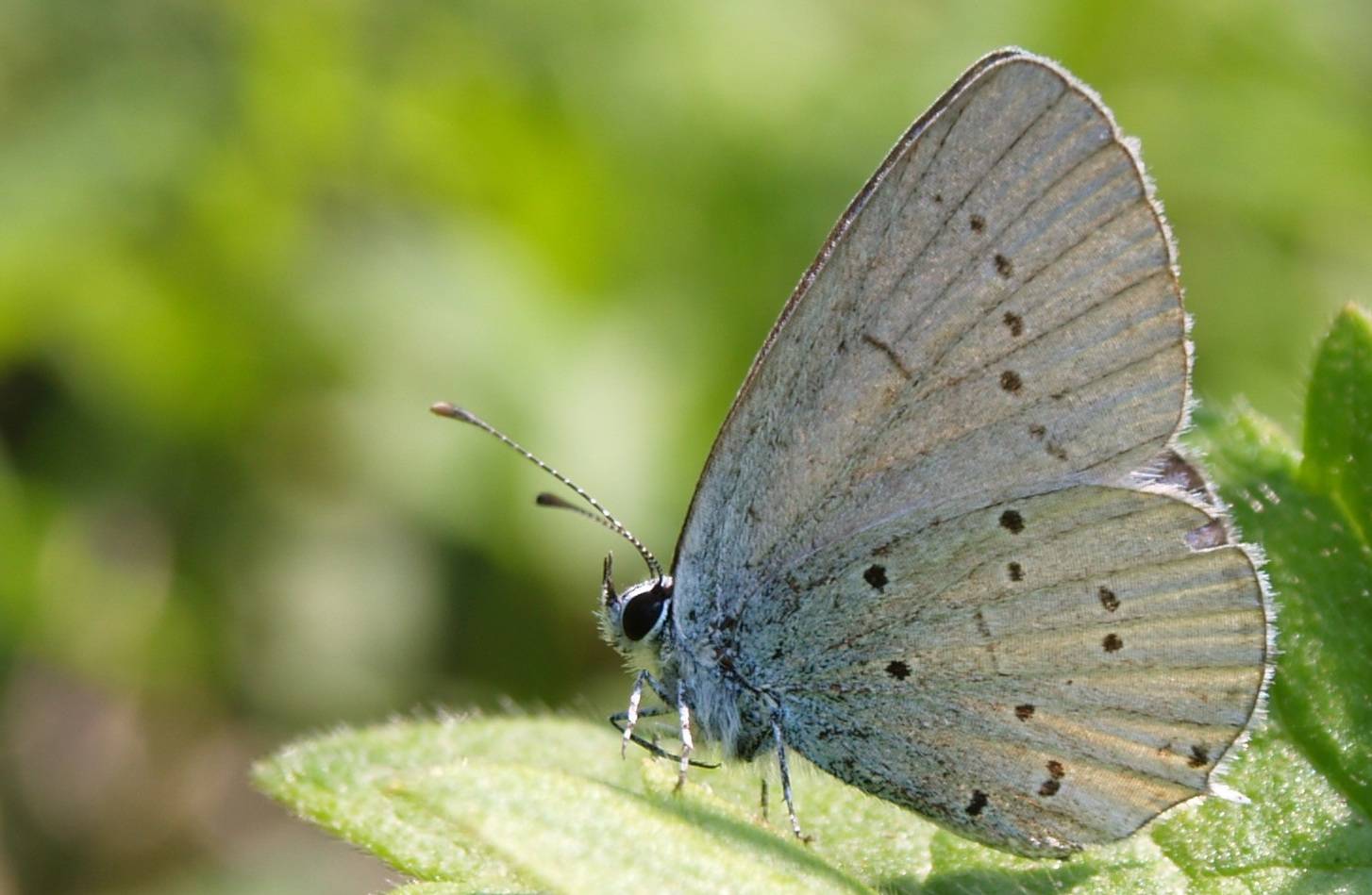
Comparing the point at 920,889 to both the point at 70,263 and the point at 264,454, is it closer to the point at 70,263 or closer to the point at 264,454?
the point at 264,454

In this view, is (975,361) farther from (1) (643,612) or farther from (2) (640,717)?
(2) (640,717)

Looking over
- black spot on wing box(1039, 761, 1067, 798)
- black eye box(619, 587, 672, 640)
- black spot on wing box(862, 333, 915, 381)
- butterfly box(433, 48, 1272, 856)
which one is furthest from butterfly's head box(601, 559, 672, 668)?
black spot on wing box(1039, 761, 1067, 798)

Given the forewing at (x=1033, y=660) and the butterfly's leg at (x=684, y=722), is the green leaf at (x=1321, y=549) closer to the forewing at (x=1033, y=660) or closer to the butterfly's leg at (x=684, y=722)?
the forewing at (x=1033, y=660)

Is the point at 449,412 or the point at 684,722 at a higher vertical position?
the point at 449,412

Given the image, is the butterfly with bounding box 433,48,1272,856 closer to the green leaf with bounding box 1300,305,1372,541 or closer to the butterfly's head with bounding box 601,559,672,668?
the butterfly's head with bounding box 601,559,672,668

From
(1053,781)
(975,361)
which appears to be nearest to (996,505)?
(975,361)

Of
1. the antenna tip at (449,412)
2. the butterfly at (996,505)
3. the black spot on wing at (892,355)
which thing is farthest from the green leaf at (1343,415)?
the antenna tip at (449,412)
